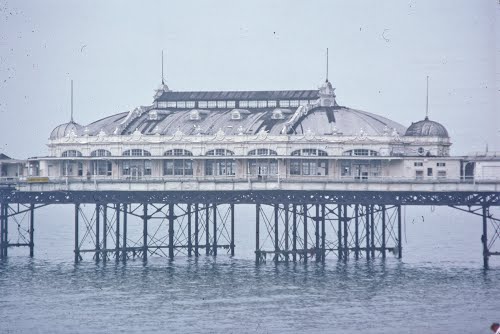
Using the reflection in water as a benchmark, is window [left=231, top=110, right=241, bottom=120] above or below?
above

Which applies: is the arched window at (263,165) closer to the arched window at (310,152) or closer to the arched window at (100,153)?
the arched window at (310,152)

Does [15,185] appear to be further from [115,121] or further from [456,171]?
[456,171]

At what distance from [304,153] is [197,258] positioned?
13.7 metres

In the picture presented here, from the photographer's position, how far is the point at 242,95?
5635 inches

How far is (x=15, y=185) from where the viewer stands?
130m

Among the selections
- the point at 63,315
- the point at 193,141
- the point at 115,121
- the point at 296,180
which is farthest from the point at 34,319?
the point at 115,121

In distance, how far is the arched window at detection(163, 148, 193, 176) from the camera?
13162 centimetres

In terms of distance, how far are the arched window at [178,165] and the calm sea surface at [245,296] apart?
7.61 meters

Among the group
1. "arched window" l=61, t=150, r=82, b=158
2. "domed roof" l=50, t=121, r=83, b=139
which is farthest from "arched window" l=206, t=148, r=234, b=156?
"domed roof" l=50, t=121, r=83, b=139

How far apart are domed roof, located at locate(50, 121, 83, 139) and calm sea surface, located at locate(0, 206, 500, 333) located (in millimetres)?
12475

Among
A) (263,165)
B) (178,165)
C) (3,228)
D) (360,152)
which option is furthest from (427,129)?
(3,228)

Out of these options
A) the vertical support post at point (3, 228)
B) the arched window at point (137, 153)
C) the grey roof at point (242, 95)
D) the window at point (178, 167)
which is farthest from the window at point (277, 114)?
the vertical support post at point (3, 228)

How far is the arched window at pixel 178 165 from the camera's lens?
132 m

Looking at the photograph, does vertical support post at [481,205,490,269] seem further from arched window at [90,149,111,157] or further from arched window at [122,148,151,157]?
arched window at [90,149,111,157]
